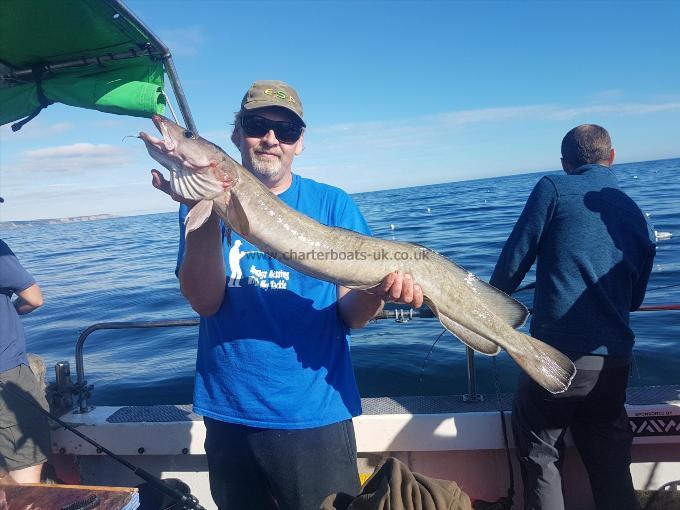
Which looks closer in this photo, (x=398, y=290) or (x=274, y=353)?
(x=274, y=353)

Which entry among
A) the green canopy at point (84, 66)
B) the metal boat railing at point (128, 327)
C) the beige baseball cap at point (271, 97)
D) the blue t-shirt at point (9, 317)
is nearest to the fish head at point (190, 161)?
the beige baseball cap at point (271, 97)

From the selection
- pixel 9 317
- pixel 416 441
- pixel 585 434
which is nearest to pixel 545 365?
pixel 585 434

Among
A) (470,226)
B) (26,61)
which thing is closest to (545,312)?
(26,61)

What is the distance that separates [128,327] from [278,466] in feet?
7.36

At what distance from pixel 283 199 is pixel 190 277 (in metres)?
0.80

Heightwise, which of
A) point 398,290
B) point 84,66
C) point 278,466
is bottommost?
point 278,466

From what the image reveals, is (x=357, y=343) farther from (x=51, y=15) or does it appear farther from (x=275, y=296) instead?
(x=51, y=15)

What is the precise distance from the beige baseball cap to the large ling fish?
0.36 metres

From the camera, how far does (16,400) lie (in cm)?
371

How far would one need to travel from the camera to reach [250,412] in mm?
2410

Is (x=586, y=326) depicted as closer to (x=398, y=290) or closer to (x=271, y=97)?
(x=398, y=290)

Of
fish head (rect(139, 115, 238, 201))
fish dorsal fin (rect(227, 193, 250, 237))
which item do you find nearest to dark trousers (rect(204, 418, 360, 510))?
fish dorsal fin (rect(227, 193, 250, 237))

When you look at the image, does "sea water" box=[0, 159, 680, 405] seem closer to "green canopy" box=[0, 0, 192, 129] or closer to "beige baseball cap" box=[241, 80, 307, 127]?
"beige baseball cap" box=[241, 80, 307, 127]

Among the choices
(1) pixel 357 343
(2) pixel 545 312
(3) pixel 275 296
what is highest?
(3) pixel 275 296
